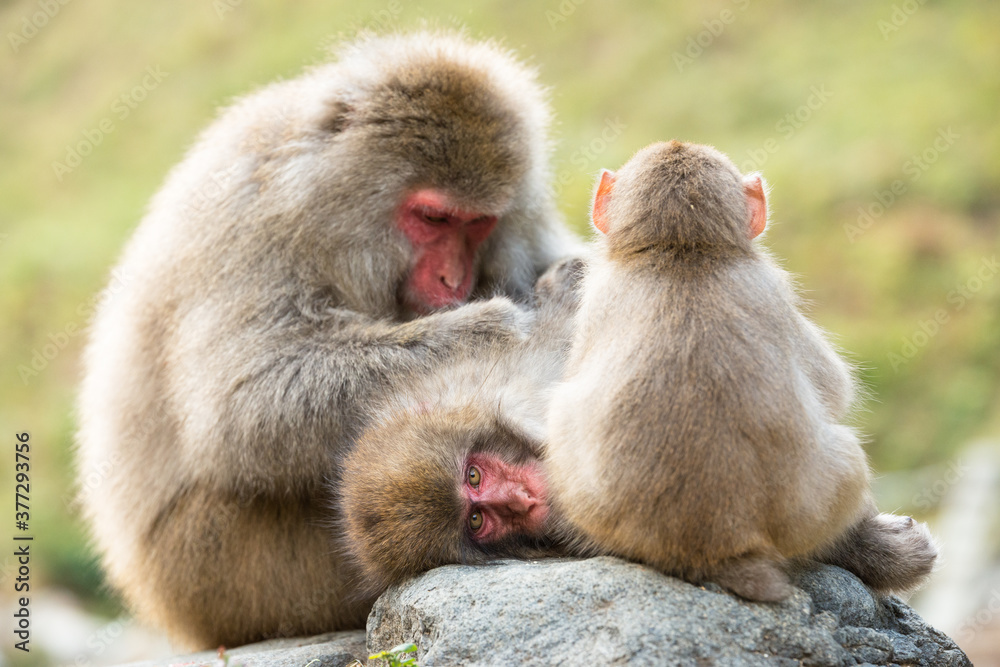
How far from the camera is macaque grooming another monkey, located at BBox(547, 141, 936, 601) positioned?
9.71ft

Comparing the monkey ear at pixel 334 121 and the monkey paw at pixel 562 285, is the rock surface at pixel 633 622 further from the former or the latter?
the monkey ear at pixel 334 121

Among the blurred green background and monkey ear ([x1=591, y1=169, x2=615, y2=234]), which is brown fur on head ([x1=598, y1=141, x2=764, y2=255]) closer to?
monkey ear ([x1=591, y1=169, x2=615, y2=234])

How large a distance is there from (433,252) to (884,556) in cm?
232

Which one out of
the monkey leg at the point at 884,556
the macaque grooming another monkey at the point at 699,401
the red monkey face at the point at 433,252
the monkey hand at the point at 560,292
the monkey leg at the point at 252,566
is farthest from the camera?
the red monkey face at the point at 433,252

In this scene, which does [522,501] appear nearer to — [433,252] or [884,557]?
[884,557]

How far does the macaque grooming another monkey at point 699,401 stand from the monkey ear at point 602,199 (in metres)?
0.04

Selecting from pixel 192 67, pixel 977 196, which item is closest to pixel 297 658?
pixel 977 196

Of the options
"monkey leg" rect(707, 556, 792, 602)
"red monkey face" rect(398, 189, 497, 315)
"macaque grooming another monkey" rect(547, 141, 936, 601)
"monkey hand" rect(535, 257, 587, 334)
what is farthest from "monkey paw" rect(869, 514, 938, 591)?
"red monkey face" rect(398, 189, 497, 315)

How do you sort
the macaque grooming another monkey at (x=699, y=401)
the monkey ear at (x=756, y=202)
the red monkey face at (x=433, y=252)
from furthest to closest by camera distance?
the red monkey face at (x=433, y=252), the monkey ear at (x=756, y=202), the macaque grooming another monkey at (x=699, y=401)

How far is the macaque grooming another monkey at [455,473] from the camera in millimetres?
3514

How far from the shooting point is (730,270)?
316 centimetres

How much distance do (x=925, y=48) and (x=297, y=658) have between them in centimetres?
1187

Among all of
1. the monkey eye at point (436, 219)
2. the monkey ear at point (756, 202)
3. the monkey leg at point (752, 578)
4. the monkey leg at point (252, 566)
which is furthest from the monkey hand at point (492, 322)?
the monkey leg at point (752, 578)

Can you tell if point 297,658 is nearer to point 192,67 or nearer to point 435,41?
point 435,41
